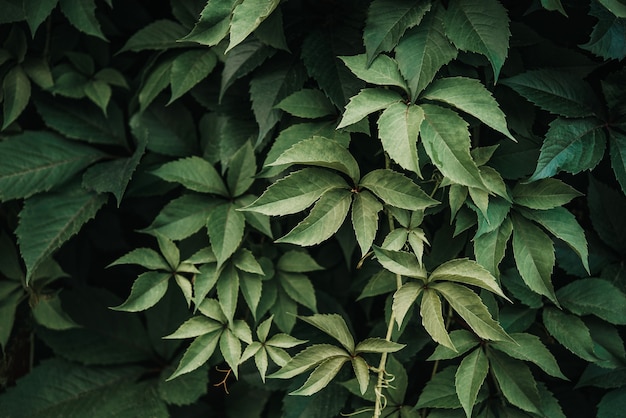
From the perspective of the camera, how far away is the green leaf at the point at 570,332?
3.76 ft

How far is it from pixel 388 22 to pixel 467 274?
45 centimetres

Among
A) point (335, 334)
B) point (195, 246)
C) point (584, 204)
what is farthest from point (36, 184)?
point (584, 204)

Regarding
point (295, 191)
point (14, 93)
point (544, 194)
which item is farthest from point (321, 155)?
point (14, 93)

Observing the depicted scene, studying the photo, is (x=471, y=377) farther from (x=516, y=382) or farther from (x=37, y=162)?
(x=37, y=162)

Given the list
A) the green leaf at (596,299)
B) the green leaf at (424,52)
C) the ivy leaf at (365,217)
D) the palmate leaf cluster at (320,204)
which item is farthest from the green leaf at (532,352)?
the green leaf at (424,52)

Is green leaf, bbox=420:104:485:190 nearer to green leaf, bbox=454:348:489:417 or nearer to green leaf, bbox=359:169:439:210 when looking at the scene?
green leaf, bbox=359:169:439:210

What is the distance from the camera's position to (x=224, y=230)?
1.21 metres

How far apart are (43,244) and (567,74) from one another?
1126 mm

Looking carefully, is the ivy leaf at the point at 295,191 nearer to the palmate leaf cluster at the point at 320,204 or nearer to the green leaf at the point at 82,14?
the palmate leaf cluster at the point at 320,204

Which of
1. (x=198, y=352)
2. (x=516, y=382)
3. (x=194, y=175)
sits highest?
(x=194, y=175)

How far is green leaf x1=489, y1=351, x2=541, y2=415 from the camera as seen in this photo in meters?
1.12

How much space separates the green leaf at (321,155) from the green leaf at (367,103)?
43 millimetres

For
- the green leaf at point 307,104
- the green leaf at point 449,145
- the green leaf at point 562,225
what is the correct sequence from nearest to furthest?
the green leaf at point 449,145
the green leaf at point 562,225
the green leaf at point 307,104

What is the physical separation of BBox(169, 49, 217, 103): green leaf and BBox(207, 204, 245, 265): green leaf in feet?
0.90
